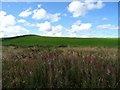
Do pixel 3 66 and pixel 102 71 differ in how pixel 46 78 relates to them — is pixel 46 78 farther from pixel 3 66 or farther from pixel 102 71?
pixel 3 66

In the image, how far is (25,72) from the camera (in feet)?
17.5

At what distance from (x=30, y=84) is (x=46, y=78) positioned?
1.45ft

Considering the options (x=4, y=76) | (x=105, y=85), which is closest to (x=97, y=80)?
(x=105, y=85)

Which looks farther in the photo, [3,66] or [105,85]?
[3,66]

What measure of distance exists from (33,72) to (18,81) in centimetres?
49

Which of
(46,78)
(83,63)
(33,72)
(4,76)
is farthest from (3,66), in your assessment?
(83,63)

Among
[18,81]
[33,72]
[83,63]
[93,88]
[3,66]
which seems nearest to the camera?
[93,88]

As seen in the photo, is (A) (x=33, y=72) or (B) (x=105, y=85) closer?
(B) (x=105, y=85)

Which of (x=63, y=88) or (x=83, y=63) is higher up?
(x=83, y=63)

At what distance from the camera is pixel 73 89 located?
446 centimetres

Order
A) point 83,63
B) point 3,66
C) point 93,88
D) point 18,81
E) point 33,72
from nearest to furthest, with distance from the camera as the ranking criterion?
point 93,88, point 18,81, point 33,72, point 83,63, point 3,66

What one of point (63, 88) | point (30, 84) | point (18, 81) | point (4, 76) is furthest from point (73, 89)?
point (4, 76)

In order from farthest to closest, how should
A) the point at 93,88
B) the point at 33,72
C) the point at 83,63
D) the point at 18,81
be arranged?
1. the point at 83,63
2. the point at 33,72
3. the point at 18,81
4. the point at 93,88

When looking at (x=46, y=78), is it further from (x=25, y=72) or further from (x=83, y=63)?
(x=83, y=63)
